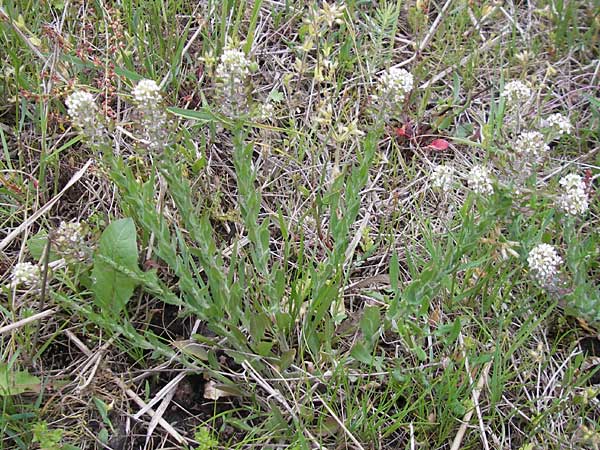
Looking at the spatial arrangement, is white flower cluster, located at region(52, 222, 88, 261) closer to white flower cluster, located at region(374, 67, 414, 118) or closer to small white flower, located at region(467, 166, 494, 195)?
white flower cluster, located at region(374, 67, 414, 118)

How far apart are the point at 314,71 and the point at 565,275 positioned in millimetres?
1386

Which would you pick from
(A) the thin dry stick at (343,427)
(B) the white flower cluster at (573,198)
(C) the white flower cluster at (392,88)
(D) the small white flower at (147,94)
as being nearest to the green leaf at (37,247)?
(D) the small white flower at (147,94)

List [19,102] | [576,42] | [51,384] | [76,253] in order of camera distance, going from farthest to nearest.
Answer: [576,42] < [19,102] < [51,384] < [76,253]

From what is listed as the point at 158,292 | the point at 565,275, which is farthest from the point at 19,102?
the point at 565,275

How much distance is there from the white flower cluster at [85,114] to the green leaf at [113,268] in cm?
46

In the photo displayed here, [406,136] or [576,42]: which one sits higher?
[576,42]

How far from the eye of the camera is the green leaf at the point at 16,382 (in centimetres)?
205

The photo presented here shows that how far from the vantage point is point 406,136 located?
9.45ft

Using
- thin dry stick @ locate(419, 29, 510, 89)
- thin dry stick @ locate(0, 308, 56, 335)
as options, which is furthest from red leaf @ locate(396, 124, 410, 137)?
thin dry stick @ locate(0, 308, 56, 335)

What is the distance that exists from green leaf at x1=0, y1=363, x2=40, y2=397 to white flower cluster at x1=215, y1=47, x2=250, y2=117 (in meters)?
1.11

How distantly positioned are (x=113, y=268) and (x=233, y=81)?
0.74 m

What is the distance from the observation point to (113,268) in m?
2.08

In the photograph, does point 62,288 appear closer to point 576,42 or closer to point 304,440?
point 304,440

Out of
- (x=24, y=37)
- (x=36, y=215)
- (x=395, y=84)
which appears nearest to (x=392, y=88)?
(x=395, y=84)
